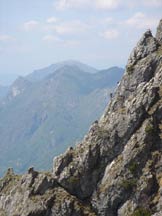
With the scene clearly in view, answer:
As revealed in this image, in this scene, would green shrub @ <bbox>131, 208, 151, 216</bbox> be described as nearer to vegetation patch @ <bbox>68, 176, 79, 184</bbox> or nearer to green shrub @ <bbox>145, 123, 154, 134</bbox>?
green shrub @ <bbox>145, 123, 154, 134</bbox>

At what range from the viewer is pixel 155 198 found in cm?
8319

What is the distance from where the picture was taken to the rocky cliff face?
8644 cm

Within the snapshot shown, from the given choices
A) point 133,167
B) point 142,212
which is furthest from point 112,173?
point 142,212

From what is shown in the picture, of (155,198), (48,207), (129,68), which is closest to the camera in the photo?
(155,198)

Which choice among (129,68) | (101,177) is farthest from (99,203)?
(129,68)

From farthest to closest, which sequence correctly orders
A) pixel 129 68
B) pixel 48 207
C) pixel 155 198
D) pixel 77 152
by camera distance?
1. pixel 129 68
2. pixel 77 152
3. pixel 48 207
4. pixel 155 198

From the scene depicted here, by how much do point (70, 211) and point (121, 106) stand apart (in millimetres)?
28328

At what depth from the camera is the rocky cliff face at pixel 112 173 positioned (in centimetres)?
8644

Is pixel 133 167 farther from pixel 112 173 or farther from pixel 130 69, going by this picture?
pixel 130 69

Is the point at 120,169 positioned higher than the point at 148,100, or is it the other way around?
the point at 148,100

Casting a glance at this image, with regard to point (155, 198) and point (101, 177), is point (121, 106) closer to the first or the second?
point (101, 177)

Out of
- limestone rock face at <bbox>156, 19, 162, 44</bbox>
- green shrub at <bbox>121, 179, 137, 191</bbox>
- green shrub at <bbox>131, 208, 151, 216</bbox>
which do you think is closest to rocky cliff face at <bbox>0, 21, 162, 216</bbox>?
green shrub at <bbox>131, 208, 151, 216</bbox>

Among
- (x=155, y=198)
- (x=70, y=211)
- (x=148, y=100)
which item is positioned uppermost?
(x=148, y=100)

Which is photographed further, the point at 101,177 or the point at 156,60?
the point at 156,60
